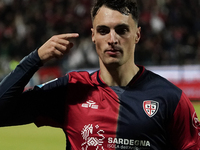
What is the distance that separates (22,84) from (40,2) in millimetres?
14412

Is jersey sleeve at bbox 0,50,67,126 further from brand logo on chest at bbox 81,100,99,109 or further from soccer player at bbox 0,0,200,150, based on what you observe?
brand logo on chest at bbox 81,100,99,109

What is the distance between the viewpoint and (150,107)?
3.01 meters

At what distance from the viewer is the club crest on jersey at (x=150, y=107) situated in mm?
2982

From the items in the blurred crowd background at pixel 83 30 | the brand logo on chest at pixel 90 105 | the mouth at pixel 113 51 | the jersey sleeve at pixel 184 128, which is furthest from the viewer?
the blurred crowd background at pixel 83 30

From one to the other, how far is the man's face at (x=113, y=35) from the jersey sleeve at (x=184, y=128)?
58 cm

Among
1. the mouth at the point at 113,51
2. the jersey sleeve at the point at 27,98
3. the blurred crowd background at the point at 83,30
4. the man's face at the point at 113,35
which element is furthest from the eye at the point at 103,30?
the blurred crowd background at the point at 83,30

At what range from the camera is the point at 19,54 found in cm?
1520

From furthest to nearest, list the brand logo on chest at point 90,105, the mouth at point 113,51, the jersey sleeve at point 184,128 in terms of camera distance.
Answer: the brand logo on chest at point 90,105 → the mouth at point 113,51 → the jersey sleeve at point 184,128

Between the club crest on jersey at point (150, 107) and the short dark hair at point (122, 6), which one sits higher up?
the short dark hair at point (122, 6)

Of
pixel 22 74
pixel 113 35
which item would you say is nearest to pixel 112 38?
pixel 113 35

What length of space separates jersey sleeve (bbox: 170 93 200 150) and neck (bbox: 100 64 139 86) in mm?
495

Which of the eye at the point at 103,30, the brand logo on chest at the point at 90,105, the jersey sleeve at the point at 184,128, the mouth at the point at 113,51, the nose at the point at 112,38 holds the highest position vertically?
the eye at the point at 103,30

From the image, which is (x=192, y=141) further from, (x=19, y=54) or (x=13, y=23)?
(x=13, y=23)

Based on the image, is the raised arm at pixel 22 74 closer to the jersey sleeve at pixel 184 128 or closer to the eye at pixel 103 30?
the eye at pixel 103 30
